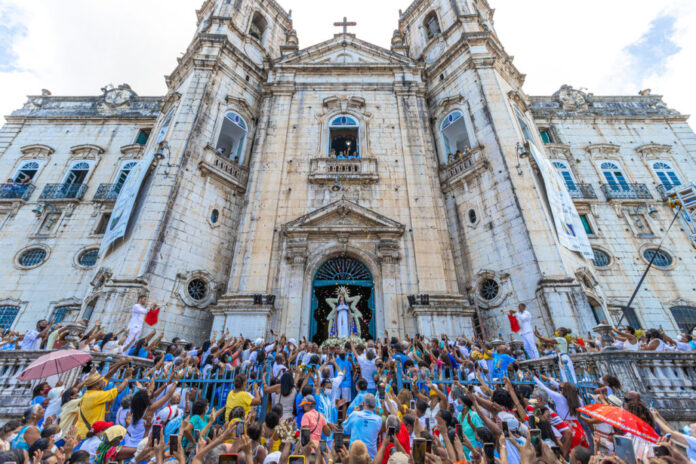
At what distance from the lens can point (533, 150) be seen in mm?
14727

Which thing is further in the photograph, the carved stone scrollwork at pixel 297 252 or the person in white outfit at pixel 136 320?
the carved stone scrollwork at pixel 297 252

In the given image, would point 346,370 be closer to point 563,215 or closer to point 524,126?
point 563,215

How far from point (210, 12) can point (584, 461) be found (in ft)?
86.5

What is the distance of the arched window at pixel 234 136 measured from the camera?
56.7 feet

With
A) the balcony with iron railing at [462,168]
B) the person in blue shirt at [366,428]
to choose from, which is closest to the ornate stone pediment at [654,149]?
the balcony with iron railing at [462,168]

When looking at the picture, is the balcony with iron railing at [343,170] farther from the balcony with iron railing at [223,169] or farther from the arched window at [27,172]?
the arched window at [27,172]

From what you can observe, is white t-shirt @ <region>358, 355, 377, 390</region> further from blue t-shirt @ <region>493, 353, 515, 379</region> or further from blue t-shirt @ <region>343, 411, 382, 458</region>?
blue t-shirt @ <region>343, 411, 382, 458</region>

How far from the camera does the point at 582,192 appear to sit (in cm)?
1892

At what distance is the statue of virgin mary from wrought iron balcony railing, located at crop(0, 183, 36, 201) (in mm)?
19228

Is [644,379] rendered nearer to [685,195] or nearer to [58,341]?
[58,341]

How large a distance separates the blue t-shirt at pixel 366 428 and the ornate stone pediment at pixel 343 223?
10143 mm

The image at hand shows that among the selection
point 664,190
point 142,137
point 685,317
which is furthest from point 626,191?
point 142,137

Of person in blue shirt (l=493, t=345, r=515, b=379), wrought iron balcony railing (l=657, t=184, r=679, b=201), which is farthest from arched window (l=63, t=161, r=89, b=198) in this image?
wrought iron balcony railing (l=657, t=184, r=679, b=201)

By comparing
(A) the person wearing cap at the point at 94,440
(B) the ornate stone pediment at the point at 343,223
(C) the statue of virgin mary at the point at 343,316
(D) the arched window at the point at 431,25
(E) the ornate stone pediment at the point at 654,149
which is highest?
(D) the arched window at the point at 431,25
